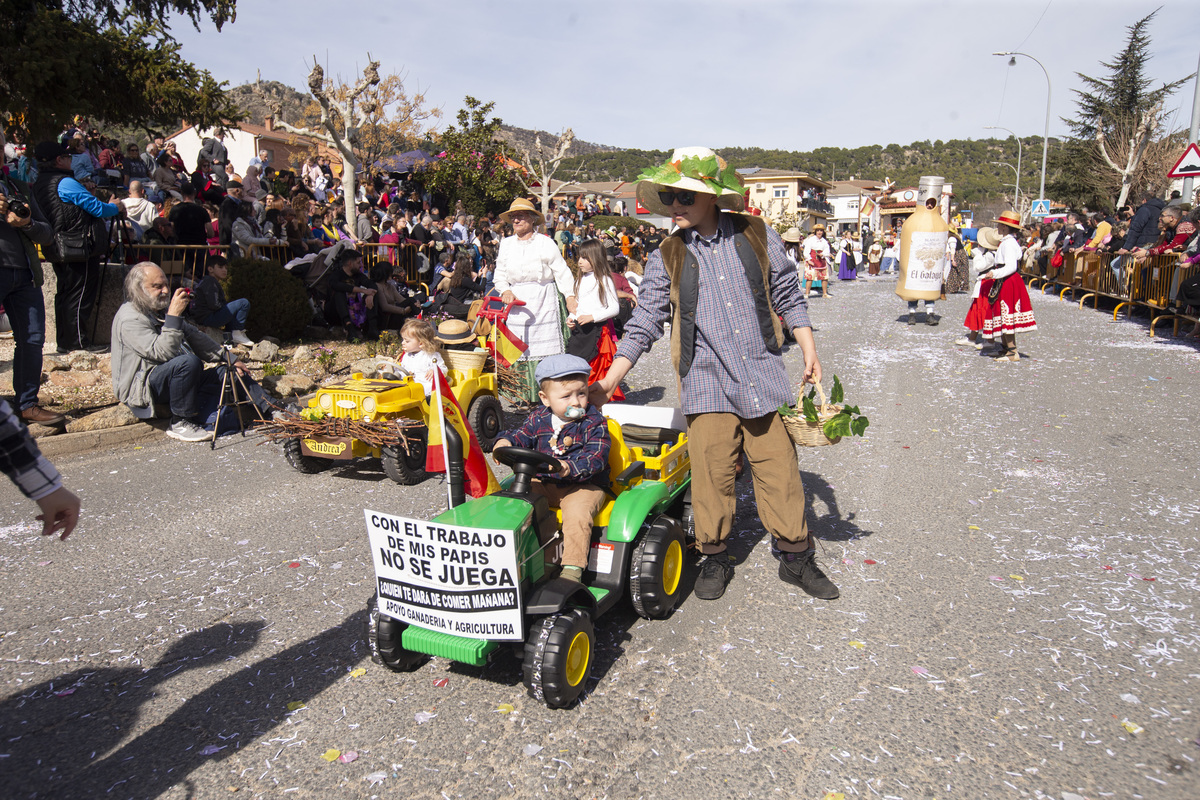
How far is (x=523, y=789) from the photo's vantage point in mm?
2564

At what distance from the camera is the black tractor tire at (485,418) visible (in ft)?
22.2

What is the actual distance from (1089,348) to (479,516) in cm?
1120

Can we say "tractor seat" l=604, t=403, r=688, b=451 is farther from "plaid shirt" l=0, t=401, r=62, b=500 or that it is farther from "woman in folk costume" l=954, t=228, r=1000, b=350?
"woman in folk costume" l=954, t=228, r=1000, b=350

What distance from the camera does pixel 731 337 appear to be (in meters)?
3.72

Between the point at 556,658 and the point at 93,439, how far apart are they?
5966 millimetres

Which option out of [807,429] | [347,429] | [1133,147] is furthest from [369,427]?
[1133,147]

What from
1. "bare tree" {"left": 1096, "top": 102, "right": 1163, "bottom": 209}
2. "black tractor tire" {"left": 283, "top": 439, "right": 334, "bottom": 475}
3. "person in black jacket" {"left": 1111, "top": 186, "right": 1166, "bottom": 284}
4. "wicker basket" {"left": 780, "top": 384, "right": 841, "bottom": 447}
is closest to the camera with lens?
"black tractor tire" {"left": 283, "top": 439, "right": 334, "bottom": 475}

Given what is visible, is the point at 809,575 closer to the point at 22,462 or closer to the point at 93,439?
the point at 22,462

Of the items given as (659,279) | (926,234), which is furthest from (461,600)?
(926,234)

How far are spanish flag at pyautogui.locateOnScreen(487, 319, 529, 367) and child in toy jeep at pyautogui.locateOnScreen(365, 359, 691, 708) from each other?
3771 mm

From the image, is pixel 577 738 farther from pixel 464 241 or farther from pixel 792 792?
pixel 464 241

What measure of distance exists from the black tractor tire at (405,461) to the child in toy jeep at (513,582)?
101 inches

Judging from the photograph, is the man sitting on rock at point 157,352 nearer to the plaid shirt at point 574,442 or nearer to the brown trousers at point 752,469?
the plaid shirt at point 574,442

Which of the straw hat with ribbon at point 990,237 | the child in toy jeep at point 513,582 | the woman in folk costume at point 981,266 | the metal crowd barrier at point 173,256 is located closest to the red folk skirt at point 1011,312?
the woman in folk costume at point 981,266
